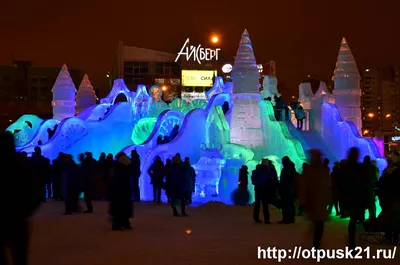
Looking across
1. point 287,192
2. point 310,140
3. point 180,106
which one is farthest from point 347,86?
point 287,192

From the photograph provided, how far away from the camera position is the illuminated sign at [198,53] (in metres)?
75.5

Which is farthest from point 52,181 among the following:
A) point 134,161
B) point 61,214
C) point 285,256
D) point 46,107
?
point 46,107

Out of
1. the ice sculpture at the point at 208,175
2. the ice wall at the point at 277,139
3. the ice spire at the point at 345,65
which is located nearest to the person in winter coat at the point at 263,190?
the ice sculpture at the point at 208,175

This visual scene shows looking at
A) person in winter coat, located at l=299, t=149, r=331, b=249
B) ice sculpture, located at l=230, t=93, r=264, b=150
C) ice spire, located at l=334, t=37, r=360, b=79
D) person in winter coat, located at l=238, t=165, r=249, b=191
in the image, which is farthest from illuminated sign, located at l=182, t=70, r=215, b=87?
person in winter coat, located at l=299, t=149, r=331, b=249

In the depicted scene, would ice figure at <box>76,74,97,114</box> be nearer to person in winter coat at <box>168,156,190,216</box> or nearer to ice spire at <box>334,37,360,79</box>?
ice spire at <box>334,37,360,79</box>

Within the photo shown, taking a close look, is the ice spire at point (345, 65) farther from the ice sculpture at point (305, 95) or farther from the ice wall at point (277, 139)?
the ice wall at point (277, 139)

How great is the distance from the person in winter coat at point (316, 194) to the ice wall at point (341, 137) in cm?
1327

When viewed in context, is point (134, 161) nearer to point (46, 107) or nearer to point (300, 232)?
point (300, 232)

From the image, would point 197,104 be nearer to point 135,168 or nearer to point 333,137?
point 333,137

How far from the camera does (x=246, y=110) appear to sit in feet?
72.1

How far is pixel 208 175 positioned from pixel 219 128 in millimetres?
2060

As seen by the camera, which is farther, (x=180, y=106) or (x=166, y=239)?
(x=180, y=106)

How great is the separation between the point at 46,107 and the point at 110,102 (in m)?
36.0

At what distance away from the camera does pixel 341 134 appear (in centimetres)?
2375
